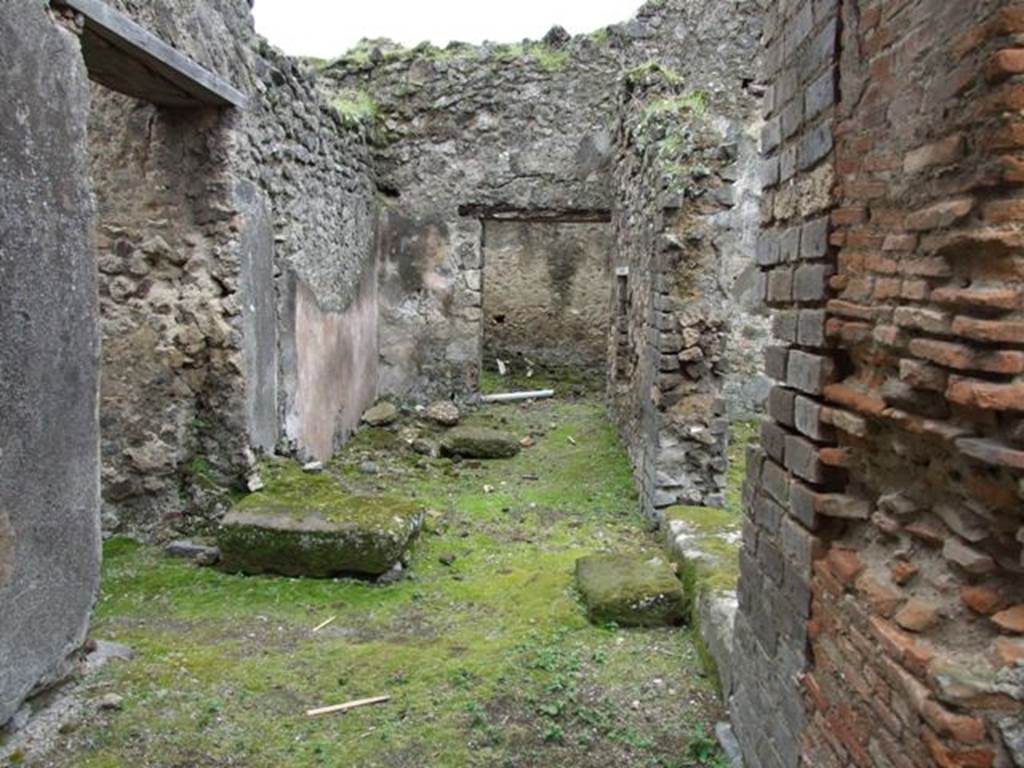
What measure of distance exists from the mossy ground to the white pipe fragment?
17.9 ft

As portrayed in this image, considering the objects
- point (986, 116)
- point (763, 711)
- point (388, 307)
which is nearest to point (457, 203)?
point (388, 307)

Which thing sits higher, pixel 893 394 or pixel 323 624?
pixel 893 394

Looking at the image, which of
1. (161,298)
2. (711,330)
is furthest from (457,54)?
(161,298)

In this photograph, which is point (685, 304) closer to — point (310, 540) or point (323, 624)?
point (310, 540)

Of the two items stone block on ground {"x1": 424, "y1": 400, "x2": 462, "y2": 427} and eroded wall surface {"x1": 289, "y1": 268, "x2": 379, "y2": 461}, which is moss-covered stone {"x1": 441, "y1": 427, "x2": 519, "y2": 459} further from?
eroded wall surface {"x1": 289, "y1": 268, "x2": 379, "y2": 461}

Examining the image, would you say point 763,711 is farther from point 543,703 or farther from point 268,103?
point 268,103

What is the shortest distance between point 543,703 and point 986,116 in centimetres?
291

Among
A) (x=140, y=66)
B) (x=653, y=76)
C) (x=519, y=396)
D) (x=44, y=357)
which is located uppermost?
(x=653, y=76)

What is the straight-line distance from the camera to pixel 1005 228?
1.57m

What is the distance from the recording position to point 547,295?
44.4 ft

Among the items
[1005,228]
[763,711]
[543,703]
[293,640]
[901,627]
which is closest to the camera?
[1005,228]

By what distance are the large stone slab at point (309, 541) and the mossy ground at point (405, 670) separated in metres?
0.11

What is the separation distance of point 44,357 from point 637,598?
3.07 meters

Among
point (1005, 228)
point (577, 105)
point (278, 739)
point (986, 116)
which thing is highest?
point (577, 105)
